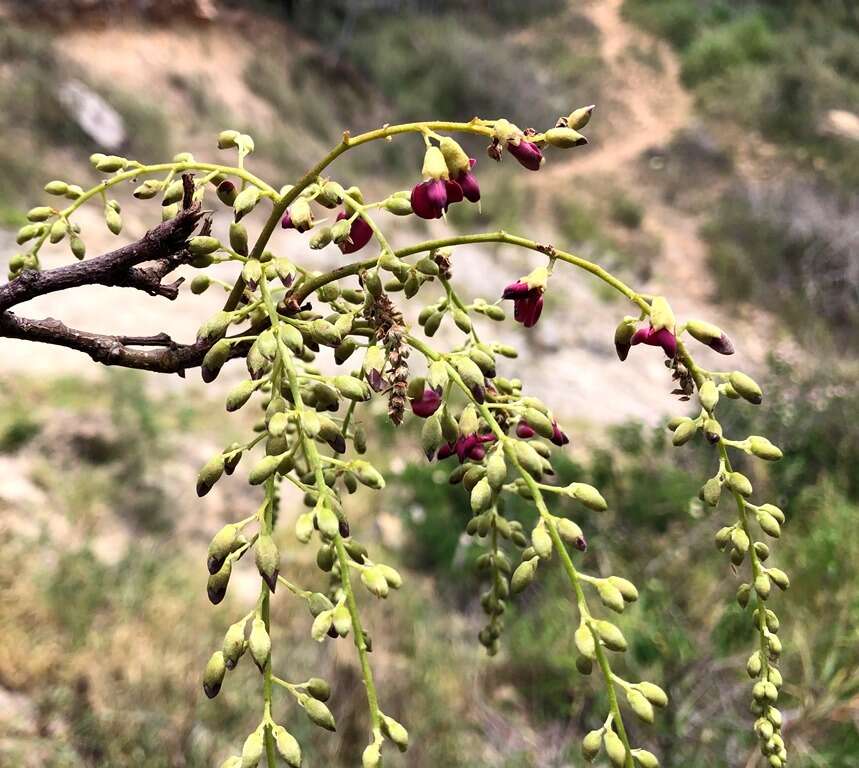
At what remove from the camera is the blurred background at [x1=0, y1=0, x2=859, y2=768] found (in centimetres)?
246

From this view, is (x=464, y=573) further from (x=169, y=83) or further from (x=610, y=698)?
(x=169, y=83)

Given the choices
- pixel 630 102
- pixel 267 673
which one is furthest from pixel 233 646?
pixel 630 102

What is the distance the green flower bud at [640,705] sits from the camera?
587 mm

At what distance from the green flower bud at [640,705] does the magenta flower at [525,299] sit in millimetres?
357

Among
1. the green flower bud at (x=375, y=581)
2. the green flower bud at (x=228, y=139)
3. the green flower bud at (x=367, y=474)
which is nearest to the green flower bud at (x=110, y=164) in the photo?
the green flower bud at (x=228, y=139)

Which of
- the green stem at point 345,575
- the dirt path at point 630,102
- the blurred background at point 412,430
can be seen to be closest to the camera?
the green stem at point 345,575

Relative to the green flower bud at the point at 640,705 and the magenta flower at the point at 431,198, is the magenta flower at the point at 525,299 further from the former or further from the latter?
the green flower bud at the point at 640,705

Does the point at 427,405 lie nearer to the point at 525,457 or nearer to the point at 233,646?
the point at 525,457

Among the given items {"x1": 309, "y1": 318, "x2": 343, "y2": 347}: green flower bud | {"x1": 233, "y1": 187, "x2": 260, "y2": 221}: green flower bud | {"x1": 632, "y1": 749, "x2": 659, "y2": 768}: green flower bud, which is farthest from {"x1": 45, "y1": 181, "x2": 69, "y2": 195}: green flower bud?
{"x1": 632, "y1": 749, "x2": 659, "y2": 768}: green flower bud

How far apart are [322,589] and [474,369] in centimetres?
279

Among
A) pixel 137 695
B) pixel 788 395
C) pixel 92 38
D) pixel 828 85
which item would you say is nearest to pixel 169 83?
pixel 92 38

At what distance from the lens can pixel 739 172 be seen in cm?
1157

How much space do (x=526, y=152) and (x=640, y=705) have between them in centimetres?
46

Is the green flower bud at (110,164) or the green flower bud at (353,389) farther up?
the green flower bud at (110,164)
